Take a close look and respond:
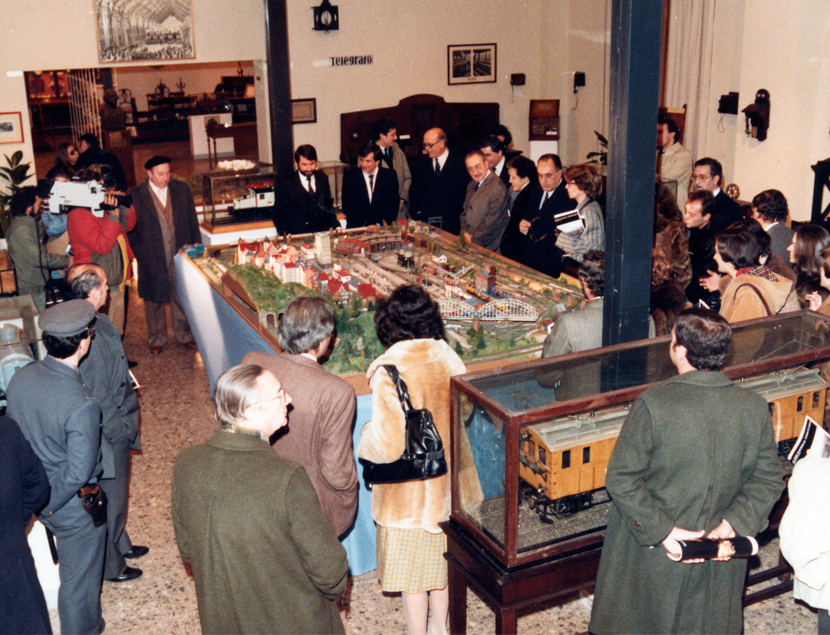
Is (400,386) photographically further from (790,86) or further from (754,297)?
(790,86)

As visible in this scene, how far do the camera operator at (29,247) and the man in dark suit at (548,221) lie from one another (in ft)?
12.0

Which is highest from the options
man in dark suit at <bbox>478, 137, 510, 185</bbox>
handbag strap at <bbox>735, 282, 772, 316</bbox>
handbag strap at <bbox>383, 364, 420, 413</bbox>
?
man in dark suit at <bbox>478, 137, 510, 185</bbox>

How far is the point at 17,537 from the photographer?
2855 millimetres

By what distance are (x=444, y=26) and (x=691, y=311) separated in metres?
10.3

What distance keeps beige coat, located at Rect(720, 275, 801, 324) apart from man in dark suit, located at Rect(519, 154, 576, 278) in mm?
Result: 2171

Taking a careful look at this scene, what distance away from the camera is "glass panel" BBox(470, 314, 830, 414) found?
3043mm

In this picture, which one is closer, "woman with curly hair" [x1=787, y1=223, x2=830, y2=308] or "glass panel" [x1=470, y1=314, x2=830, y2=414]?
"glass panel" [x1=470, y1=314, x2=830, y2=414]

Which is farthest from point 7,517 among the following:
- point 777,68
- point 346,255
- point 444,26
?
point 444,26

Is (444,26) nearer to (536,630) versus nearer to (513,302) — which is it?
(513,302)

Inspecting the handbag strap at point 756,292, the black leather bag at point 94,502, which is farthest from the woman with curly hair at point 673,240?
the black leather bag at point 94,502

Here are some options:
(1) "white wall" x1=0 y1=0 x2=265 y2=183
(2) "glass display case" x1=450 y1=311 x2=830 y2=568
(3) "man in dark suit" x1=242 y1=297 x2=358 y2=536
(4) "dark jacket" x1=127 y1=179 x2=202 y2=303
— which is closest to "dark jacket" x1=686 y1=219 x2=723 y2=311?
(2) "glass display case" x1=450 y1=311 x2=830 y2=568

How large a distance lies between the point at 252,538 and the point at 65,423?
1259mm

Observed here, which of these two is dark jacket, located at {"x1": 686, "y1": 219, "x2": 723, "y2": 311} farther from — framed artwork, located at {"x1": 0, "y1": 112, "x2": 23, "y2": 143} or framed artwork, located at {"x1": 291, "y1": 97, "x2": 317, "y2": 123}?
framed artwork, located at {"x1": 0, "y1": 112, "x2": 23, "y2": 143}

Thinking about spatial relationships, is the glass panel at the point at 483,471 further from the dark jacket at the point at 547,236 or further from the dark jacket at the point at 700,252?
the dark jacket at the point at 547,236
